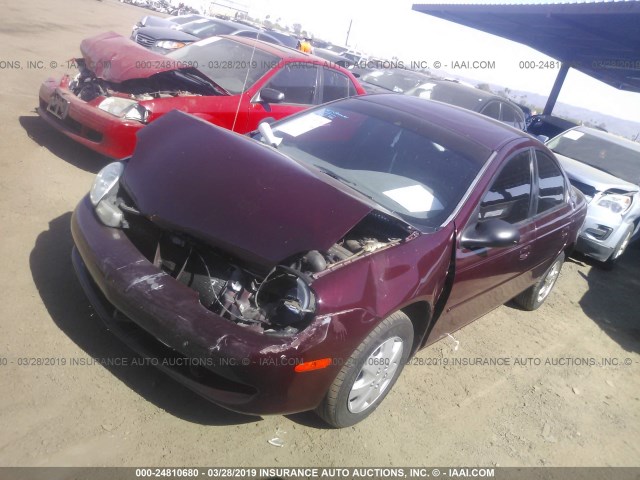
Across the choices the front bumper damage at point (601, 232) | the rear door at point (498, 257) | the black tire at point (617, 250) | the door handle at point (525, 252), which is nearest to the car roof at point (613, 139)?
the black tire at point (617, 250)

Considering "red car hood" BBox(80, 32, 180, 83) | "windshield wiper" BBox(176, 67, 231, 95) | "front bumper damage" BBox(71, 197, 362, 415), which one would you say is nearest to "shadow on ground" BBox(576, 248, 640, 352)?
"front bumper damage" BBox(71, 197, 362, 415)

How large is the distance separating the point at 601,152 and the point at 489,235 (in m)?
6.03

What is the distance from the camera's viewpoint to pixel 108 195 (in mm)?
3012

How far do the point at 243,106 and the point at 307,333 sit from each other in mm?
3898

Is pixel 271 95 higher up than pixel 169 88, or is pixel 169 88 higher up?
pixel 271 95

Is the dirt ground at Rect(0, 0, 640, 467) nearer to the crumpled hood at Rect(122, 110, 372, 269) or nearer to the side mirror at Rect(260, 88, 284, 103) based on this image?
the crumpled hood at Rect(122, 110, 372, 269)

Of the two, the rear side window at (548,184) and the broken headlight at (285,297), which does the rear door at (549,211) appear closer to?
the rear side window at (548,184)

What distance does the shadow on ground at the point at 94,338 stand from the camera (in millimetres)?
2654

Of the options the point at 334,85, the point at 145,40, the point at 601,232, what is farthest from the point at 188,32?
the point at 601,232

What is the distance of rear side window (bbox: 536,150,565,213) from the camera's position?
386 cm

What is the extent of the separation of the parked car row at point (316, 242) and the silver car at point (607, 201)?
2109 mm

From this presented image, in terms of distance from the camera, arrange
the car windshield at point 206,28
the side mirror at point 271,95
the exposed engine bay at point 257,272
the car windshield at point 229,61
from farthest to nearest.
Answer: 1. the car windshield at point 206,28
2. the car windshield at point 229,61
3. the side mirror at point 271,95
4. the exposed engine bay at point 257,272

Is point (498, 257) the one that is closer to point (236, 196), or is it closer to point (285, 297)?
point (285, 297)

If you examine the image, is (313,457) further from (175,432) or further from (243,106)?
(243,106)
